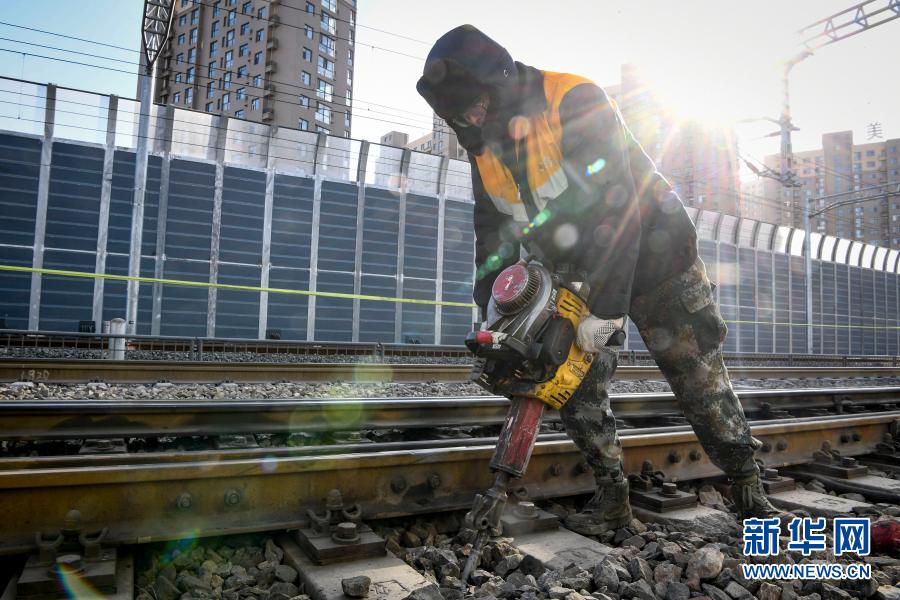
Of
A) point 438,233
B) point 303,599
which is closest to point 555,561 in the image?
point 303,599

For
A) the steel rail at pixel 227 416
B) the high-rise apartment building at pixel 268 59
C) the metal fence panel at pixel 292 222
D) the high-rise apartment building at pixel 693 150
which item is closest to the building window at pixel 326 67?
the high-rise apartment building at pixel 268 59

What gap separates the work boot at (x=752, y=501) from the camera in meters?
2.73

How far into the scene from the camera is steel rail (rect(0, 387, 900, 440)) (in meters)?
3.32

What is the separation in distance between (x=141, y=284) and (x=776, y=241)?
28615 mm

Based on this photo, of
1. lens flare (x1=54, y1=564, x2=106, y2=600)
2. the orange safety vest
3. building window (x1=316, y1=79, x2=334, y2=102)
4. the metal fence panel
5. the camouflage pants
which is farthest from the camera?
building window (x1=316, y1=79, x2=334, y2=102)

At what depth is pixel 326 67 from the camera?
57.4 m

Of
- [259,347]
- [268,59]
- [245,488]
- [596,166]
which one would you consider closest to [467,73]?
[596,166]

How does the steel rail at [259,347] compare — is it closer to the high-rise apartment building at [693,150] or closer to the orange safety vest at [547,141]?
the orange safety vest at [547,141]

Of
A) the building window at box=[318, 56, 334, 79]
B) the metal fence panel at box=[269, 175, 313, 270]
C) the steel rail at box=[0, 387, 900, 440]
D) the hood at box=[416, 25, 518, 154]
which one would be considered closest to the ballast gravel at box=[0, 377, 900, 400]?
the steel rail at box=[0, 387, 900, 440]

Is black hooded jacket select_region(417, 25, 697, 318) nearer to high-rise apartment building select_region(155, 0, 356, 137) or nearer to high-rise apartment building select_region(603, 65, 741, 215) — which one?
high-rise apartment building select_region(155, 0, 356, 137)

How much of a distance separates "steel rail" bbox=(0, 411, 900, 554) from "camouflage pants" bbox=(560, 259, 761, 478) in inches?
12.3

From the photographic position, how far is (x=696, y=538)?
7.91 ft

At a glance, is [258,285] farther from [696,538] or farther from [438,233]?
[696,538]

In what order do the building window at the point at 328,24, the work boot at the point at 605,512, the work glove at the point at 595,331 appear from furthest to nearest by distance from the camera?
the building window at the point at 328,24
the work boot at the point at 605,512
the work glove at the point at 595,331
